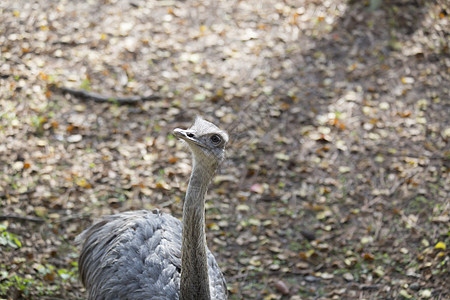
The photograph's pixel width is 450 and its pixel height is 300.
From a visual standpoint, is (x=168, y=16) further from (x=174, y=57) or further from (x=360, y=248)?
(x=360, y=248)

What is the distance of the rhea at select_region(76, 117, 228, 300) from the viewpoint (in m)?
3.43

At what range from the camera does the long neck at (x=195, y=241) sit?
11.2 ft

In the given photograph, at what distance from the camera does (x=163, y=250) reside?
4316mm

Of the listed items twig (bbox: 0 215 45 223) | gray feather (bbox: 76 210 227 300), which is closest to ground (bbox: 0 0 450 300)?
twig (bbox: 0 215 45 223)

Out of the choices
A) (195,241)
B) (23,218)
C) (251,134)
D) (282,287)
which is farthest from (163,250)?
(251,134)

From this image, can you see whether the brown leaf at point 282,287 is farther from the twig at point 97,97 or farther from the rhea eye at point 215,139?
the twig at point 97,97

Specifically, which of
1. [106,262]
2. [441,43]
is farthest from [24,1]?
[441,43]

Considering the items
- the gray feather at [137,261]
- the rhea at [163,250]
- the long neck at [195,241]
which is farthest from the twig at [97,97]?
the long neck at [195,241]

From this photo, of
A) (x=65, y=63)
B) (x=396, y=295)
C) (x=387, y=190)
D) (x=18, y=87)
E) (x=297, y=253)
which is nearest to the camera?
(x=396, y=295)

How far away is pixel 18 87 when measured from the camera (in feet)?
24.1

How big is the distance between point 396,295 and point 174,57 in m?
4.79

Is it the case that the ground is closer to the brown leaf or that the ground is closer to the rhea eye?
the brown leaf

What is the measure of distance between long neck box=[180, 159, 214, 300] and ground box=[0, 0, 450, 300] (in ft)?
4.77

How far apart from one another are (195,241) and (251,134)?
155 inches
